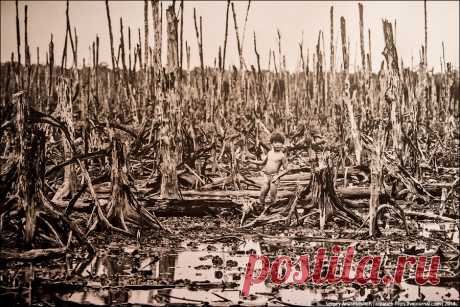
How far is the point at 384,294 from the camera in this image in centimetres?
348

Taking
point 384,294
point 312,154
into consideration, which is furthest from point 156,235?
point 384,294

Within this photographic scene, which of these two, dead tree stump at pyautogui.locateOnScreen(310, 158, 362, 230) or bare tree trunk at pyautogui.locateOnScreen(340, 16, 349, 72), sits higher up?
bare tree trunk at pyautogui.locateOnScreen(340, 16, 349, 72)

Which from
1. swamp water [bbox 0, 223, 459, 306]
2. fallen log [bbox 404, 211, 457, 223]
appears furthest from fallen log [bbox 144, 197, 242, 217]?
fallen log [bbox 404, 211, 457, 223]

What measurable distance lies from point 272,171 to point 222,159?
1.46ft

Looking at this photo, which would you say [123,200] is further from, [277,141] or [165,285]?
[277,141]

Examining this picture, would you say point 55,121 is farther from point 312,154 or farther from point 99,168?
point 312,154

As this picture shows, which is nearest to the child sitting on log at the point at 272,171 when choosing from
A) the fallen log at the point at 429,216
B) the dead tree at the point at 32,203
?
the fallen log at the point at 429,216

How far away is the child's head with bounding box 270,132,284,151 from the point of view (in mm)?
4279

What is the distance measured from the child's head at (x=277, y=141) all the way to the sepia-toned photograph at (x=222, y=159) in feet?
0.10

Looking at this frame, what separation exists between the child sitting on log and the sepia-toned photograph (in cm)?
1

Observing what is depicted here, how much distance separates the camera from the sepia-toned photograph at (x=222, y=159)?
3.55 metres

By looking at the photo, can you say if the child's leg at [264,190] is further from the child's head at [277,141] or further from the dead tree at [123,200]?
the dead tree at [123,200]

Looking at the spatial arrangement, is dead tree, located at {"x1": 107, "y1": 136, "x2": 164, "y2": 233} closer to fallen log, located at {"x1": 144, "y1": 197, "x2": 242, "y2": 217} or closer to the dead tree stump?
fallen log, located at {"x1": 144, "y1": 197, "x2": 242, "y2": 217}

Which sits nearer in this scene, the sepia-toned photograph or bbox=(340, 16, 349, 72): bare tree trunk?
the sepia-toned photograph
